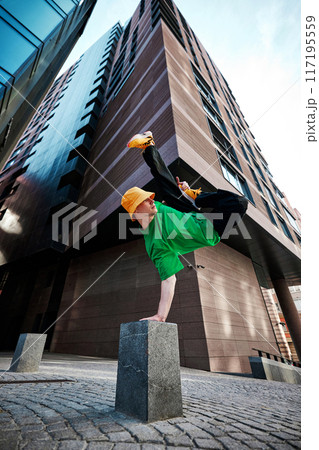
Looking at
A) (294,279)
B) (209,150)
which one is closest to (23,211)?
(209,150)

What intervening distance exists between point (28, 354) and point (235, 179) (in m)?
13.3

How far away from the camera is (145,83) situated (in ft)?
43.4

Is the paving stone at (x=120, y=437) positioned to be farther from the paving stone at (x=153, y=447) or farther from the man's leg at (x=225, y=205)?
the man's leg at (x=225, y=205)

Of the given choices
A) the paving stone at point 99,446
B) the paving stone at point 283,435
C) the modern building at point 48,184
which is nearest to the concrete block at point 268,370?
the paving stone at point 283,435

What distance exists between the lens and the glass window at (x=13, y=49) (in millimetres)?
7688

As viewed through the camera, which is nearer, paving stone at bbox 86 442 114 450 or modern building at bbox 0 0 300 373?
paving stone at bbox 86 442 114 450

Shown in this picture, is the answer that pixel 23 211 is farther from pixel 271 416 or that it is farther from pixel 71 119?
pixel 271 416

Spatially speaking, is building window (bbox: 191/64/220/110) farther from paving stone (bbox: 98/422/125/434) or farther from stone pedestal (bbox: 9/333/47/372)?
paving stone (bbox: 98/422/125/434)

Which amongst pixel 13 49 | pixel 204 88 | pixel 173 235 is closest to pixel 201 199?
pixel 173 235

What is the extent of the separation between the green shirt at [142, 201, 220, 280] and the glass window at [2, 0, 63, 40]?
11.2 metres

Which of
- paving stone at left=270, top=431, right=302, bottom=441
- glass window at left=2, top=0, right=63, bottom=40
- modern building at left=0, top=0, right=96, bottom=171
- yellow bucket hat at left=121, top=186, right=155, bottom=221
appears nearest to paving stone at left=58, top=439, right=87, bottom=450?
paving stone at left=270, top=431, right=302, bottom=441

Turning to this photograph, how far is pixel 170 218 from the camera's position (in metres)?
2.50

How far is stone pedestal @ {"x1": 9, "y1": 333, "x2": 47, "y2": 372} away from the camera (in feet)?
15.5

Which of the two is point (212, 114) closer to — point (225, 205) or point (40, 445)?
Result: point (225, 205)
